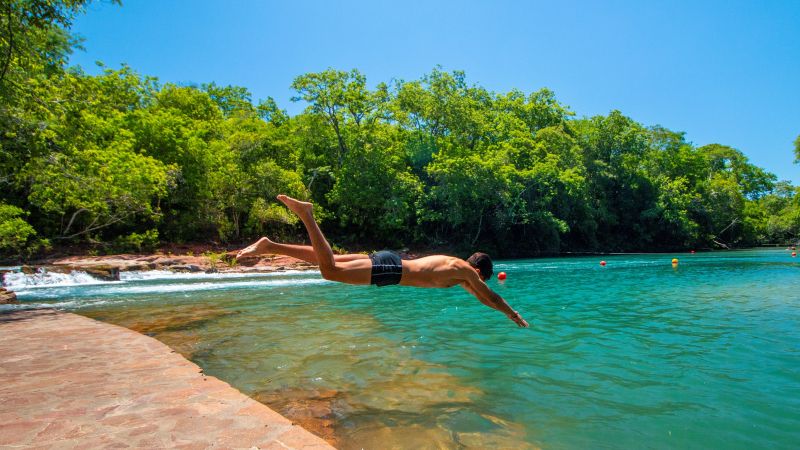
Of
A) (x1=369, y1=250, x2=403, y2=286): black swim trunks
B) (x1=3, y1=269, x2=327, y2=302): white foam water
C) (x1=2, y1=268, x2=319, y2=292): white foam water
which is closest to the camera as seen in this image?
(x1=369, y1=250, x2=403, y2=286): black swim trunks

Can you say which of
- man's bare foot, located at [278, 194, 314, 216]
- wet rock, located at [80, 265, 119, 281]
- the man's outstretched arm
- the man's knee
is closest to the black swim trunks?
the man's knee

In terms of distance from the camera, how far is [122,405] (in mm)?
3904

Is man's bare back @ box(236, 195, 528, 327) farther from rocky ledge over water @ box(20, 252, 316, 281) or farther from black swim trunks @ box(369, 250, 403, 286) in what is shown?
rocky ledge over water @ box(20, 252, 316, 281)

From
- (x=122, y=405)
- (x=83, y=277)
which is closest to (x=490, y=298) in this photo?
(x=122, y=405)

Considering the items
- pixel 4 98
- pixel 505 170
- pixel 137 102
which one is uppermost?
pixel 137 102

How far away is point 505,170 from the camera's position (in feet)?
117

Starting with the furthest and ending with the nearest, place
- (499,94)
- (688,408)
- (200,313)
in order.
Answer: (499,94) → (200,313) → (688,408)

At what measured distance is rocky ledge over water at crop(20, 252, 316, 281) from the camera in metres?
20.4

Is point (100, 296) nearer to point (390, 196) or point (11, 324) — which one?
point (11, 324)

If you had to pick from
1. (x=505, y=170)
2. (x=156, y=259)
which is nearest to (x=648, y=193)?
(x=505, y=170)

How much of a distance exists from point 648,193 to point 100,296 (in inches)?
2106

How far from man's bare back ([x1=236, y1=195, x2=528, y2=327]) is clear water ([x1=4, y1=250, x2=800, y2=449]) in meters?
1.25

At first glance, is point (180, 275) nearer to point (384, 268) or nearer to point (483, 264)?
point (384, 268)

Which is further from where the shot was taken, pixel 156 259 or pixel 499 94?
pixel 499 94
